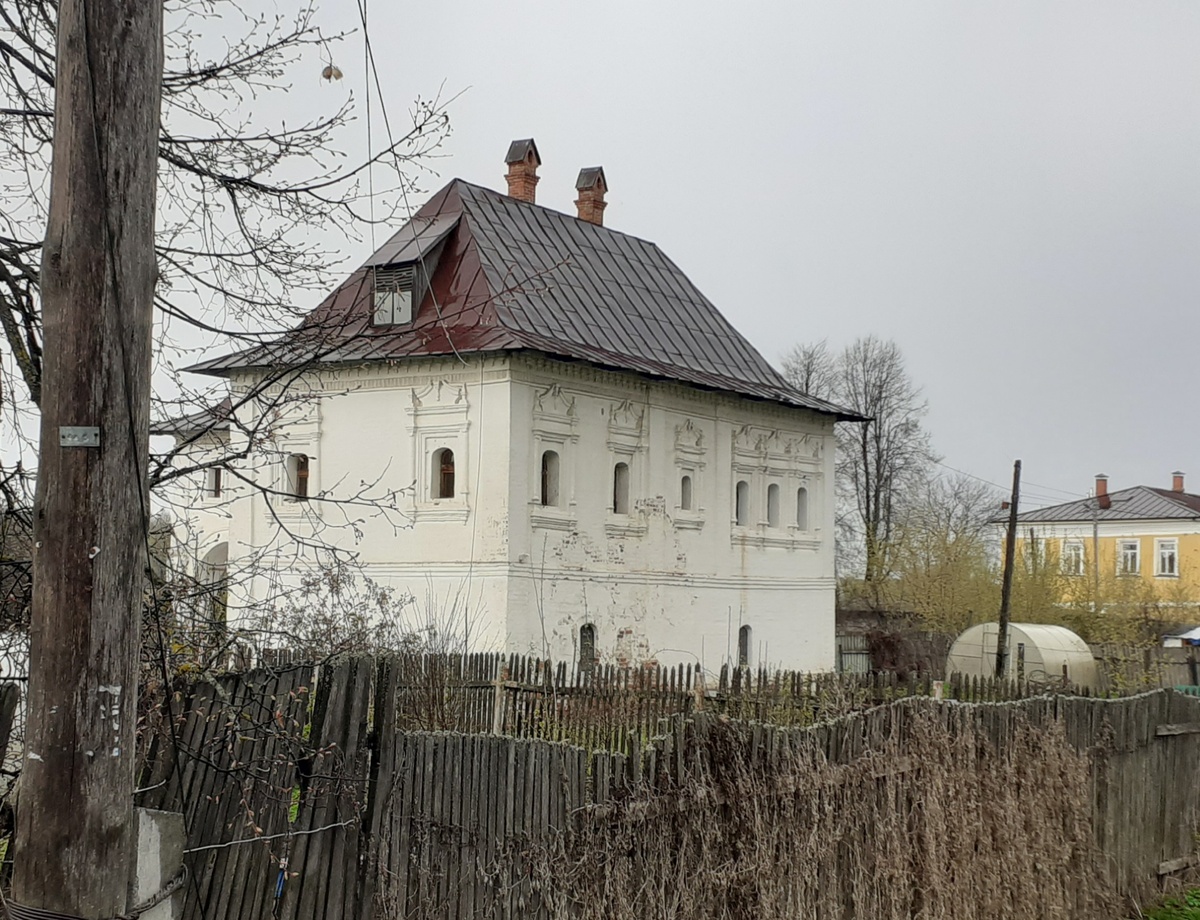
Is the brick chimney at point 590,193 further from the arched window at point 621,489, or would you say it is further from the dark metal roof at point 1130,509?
the dark metal roof at point 1130,509

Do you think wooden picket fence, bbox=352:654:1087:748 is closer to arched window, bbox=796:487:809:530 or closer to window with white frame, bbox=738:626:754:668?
window with white frame, bbox=738:626:754:668

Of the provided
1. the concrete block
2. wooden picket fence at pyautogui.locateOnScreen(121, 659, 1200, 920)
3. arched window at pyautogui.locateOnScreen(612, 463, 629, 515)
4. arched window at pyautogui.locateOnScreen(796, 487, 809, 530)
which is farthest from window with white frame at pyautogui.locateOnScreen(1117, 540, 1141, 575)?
the concrete block

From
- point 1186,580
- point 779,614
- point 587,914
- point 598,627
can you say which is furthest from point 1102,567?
point 587,914

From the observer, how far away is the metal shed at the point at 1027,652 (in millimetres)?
33688

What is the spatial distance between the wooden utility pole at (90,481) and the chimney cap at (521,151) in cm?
3148

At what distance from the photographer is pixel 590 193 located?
36.5m

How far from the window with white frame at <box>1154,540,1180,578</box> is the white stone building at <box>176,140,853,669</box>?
36905mm

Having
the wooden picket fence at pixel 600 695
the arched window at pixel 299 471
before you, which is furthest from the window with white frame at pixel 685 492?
the wooden picket fence at pixel 600 695

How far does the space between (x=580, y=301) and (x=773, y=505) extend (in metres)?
7.86

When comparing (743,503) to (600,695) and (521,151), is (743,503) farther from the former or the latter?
(600,695)

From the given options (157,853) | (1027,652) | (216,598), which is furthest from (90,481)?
(1027,652)

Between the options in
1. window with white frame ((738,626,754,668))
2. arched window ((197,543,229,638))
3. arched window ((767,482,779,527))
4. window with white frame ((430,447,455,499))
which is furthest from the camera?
arched window ((767,482,779,527))

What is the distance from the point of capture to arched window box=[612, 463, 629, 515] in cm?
2971

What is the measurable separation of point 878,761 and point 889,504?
48.7 metres
